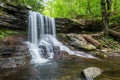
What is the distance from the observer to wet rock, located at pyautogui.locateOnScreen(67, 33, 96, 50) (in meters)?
14.4

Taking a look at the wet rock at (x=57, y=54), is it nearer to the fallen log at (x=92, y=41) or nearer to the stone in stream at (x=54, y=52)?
the stone in stream at (x=54, y=52)

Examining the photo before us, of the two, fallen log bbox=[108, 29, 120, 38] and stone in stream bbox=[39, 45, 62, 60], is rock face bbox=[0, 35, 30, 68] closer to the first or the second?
stone in stream bbox=[39, 45, 62, 60]

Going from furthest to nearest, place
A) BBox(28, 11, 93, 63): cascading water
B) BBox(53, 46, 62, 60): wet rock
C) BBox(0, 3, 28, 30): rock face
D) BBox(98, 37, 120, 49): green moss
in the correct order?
BBox(98, 37, 120, 49): green moss
BBox(0, 3, 28, 30): rock face
BBox(28, 11, 93, 63): cascading water
BBox(53, 46, 62, 60): wet rock

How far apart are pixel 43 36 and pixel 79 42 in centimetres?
392

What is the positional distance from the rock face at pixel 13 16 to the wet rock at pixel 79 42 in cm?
485

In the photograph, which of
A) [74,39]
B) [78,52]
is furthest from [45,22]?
[78,52]

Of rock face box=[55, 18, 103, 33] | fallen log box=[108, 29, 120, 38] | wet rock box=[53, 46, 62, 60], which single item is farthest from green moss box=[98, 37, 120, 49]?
wet rock box=[53, 46, 62, 60]

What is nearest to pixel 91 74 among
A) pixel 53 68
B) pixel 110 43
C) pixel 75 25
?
pixel 53 68

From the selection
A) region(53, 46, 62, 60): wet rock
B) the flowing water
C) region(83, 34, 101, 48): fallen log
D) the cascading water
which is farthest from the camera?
region(83, 34, 101, 48): fallen log

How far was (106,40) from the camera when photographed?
53.2 feet

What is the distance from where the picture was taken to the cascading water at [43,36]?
12.7m

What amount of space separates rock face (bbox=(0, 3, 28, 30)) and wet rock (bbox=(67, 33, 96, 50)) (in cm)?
485

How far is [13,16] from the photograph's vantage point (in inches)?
599

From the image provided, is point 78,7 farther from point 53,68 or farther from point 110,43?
point 53,68
